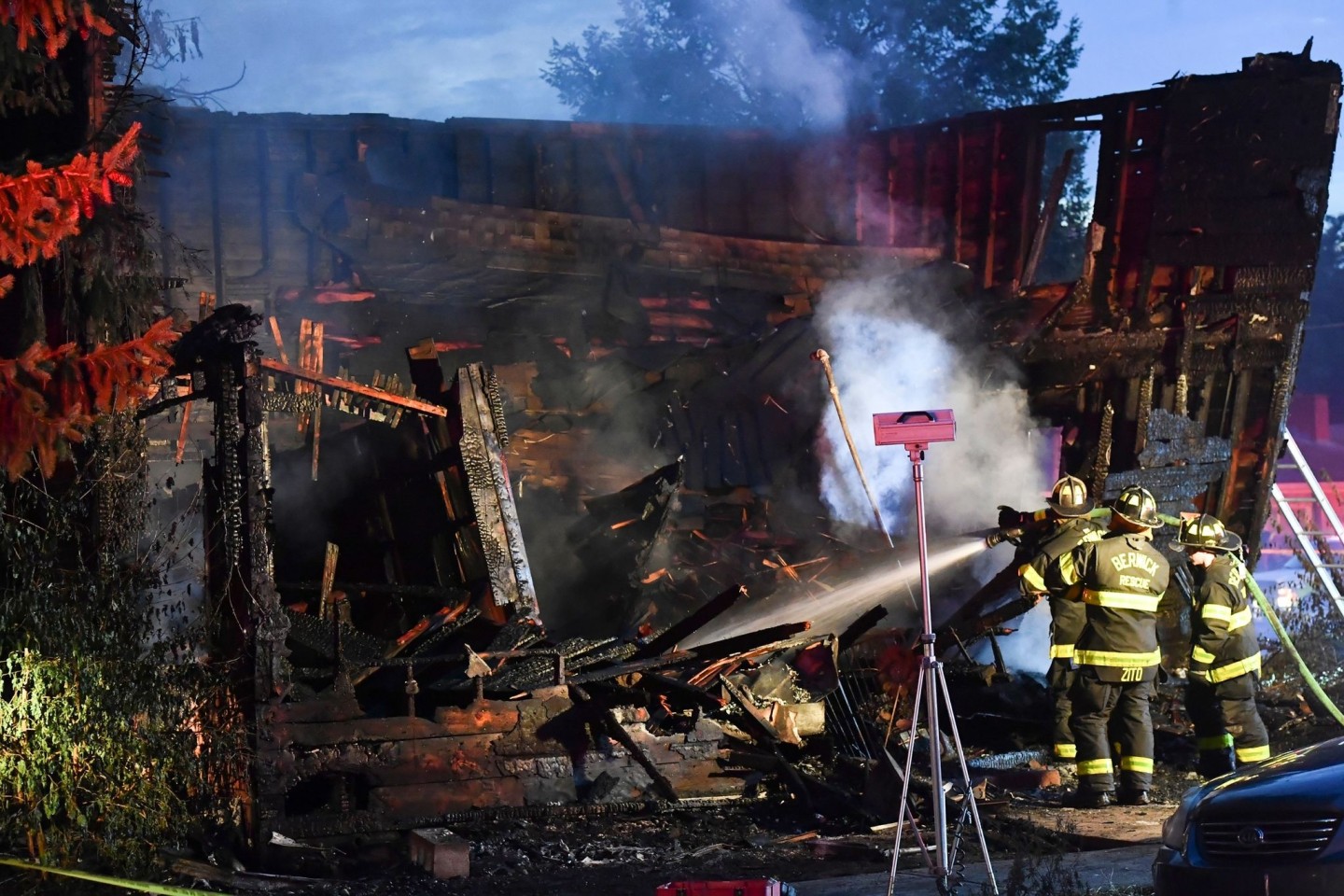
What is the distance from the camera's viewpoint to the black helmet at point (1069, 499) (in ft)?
31.9

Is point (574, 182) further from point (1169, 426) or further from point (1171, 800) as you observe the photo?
point (1171, 800)

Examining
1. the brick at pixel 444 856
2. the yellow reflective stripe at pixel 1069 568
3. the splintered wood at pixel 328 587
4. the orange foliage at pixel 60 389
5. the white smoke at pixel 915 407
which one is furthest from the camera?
the white smoke at pixel 915 407

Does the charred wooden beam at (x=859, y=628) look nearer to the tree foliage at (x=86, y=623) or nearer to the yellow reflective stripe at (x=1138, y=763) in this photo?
the yellow reflective stripe at (x=1138, y=763)

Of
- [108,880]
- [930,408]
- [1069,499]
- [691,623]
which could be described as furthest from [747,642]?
[930,408]

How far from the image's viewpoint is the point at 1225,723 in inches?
382

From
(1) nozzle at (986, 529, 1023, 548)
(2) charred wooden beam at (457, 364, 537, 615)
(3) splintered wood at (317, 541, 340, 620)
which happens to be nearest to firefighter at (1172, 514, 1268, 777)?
(1) nozzle at (986, 529, 1023, 548)

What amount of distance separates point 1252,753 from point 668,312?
7.76m

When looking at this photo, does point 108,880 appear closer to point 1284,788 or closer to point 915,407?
point 1284,788

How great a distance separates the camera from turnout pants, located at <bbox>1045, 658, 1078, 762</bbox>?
9664mm

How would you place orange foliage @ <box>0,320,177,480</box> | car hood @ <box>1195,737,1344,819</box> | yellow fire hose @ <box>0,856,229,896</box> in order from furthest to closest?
1. orange foliage @ <box>0,320,177,480</box>
2. yellow fire hose @ <box>0,856,229,896</box>
3. car hood @ <box>1195,737,1344,819</box>

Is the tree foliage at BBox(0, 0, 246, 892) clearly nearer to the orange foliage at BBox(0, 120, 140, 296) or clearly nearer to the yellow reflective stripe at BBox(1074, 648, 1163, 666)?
the orange foliage at BBox(0, 120, 140, 296)

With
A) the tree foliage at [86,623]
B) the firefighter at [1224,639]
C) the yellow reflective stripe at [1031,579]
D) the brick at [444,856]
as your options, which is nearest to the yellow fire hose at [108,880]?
the tree foliage at [86,623]

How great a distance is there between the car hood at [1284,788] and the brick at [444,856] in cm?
401

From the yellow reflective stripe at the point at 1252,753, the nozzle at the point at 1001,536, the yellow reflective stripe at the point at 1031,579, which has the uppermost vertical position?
the nozzle at the point at 1001,536
